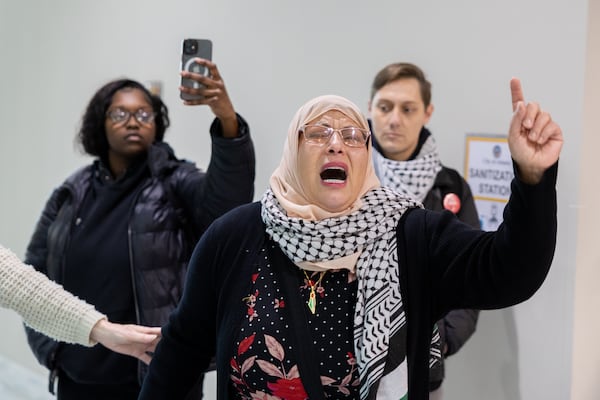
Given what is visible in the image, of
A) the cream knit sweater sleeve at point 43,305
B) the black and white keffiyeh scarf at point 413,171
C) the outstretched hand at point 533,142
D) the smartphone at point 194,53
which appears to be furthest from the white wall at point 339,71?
the cream knit sweater sleeve at point 43,305

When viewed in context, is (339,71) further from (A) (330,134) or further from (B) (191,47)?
(A) (330,134)

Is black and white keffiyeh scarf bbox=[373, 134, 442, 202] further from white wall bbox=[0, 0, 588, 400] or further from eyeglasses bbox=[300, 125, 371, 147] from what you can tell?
eyeglasses bbox=[300, 125, 371, 147]

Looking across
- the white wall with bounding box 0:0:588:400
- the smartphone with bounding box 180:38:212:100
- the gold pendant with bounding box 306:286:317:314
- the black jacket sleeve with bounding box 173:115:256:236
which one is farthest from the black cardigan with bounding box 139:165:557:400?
the white wall with bounding box 0:0:588:400

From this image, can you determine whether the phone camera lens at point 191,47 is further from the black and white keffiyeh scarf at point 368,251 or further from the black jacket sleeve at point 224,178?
the black and white keffiyeh scarf at point 368,251

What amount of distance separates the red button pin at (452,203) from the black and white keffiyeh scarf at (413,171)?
67mm

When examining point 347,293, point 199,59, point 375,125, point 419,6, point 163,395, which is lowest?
point 163,395

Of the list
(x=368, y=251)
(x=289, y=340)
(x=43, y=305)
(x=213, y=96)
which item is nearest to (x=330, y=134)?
(x=368, y=251)

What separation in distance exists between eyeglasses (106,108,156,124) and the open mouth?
1116mm

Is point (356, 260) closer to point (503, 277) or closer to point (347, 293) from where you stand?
point (347, 293)

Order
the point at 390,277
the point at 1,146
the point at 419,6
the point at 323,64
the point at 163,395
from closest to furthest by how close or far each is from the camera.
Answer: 1. the point at 390,277
2. the point at 163,395
3. the point at 419,6
4. the point at 323,64
5. the point at 1,146

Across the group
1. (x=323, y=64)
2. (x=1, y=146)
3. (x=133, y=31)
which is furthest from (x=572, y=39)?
(x=1, y=146)

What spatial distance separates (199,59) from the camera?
203 centimetres

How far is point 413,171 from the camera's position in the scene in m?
2.34

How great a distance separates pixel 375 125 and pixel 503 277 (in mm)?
1334
